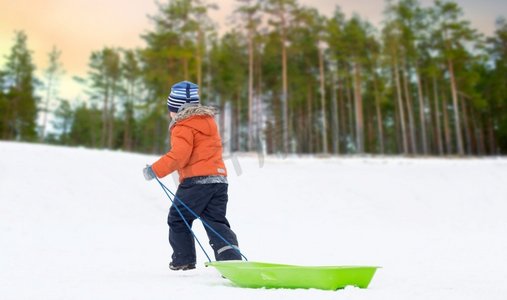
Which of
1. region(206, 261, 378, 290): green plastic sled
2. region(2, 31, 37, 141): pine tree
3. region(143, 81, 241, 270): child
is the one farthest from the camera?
region(2, 31, 37, 141): pine tree

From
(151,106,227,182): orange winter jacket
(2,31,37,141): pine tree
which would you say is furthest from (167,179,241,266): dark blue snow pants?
(2,31,37,141): pine tree

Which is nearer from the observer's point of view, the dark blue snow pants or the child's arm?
the child's arm

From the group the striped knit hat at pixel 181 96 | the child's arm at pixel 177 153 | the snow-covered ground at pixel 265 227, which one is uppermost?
the striped knit hat at pixel 181 96

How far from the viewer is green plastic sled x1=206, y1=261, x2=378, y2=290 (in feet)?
9.37

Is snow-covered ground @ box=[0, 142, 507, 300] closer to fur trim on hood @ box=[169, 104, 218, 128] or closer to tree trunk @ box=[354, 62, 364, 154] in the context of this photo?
fur trim on hood @ box=[169, 104, 218, 128]

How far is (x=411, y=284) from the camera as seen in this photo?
333cm

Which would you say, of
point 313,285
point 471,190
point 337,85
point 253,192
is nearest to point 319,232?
point 253,192

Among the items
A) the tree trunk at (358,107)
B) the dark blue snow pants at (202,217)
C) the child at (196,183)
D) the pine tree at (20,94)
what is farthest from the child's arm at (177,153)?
the pine tree at (20,94)

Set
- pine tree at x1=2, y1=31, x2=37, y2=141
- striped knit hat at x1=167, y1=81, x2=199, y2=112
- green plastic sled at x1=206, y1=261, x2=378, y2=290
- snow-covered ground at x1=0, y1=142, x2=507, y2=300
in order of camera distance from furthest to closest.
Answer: pine tree at x1=2, y1=31, x2=37, y2=141 < striped knit hat at x1=167, y1=81, x2=199, y2=112 < snow-covered ground at x1=0, y1=142, x2=507, y2=300 < green plastic sled at x1=206, y1=261, x2=378, y2=290

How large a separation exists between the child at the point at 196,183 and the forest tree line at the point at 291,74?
19.6m

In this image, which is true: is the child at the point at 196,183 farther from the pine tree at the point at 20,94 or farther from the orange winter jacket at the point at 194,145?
the pine tree at the point at 20,94

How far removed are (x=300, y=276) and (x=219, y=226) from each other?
1131 mm

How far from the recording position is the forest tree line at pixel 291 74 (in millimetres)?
26984

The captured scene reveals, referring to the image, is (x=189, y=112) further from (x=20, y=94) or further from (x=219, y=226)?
(x=20, y=94)
